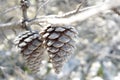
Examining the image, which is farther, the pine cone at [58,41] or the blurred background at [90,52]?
the blurred background at [90,52]

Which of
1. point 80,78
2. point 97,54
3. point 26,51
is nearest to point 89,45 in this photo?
point 97,54

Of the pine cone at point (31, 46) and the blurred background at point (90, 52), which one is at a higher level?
the blurred background at point (90, 52)

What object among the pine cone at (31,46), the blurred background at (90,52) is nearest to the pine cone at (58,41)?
the pine cone at (31,46)

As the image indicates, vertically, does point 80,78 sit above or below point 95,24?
below

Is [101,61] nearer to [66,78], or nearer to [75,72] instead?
[75,72]

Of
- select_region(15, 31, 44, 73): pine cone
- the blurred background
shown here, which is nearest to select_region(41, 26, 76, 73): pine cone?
select_region(15, 31, 44, 73): pine cone

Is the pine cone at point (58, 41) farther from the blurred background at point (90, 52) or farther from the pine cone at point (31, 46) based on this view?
the blurred background at point (90, 52)

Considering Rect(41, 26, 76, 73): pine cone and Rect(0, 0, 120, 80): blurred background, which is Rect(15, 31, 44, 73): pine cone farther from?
Rect(0, 0, 120, 80): blurred background
